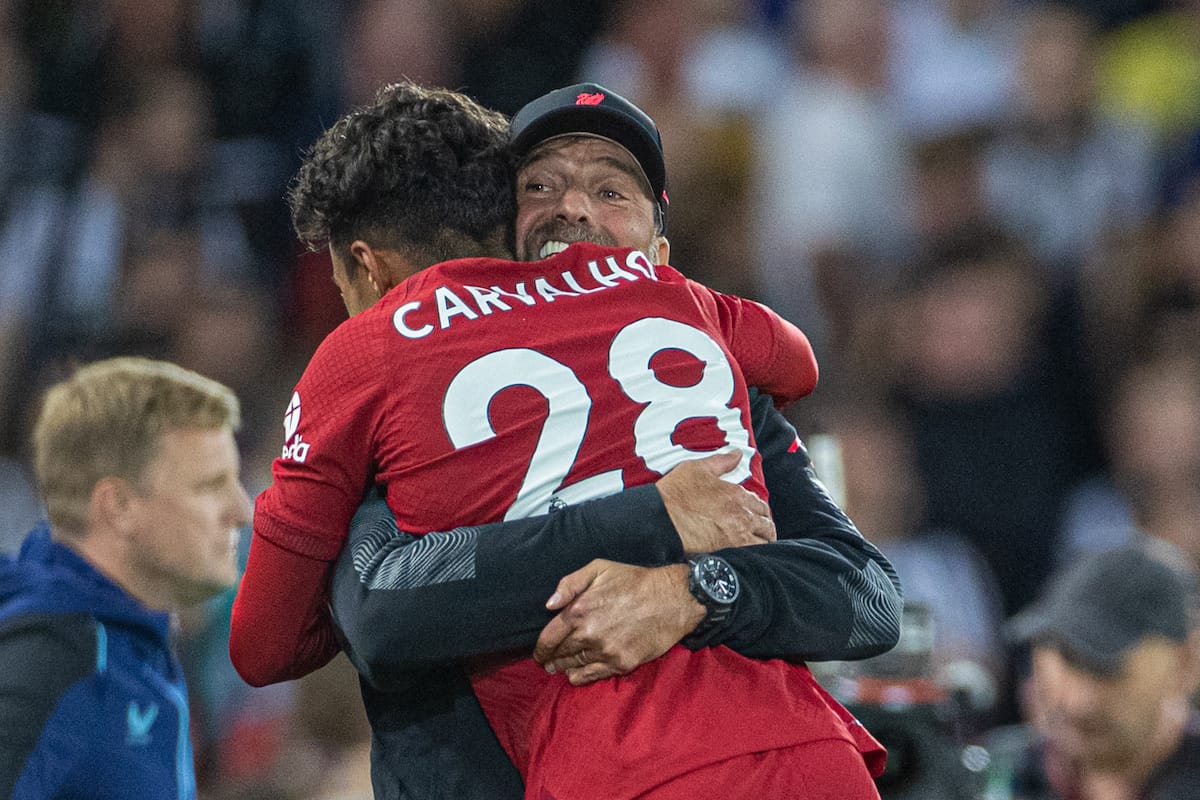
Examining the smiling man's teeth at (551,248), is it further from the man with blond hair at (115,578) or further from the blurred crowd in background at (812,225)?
the blurred crowd in background at (812,225)

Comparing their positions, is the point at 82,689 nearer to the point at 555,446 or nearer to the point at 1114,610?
the point at 555,446

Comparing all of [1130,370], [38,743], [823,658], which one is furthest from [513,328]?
[1130,370]

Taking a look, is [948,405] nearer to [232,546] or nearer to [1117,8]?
[1117,8]

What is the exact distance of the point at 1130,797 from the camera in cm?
414

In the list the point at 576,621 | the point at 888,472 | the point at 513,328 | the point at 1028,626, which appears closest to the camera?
Answer: the point at 576,621

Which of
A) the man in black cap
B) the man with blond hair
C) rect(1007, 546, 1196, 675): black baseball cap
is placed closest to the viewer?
the man with blond hair

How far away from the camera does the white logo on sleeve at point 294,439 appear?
2658 mm

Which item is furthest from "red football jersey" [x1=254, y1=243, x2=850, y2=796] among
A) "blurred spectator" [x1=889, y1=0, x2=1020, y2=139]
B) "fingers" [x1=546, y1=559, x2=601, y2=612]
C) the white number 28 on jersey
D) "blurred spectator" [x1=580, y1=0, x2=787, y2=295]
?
"blurred spectator" [x1=889, y1=0, x2=1020, y2=139]

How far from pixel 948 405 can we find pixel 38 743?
13.4ft

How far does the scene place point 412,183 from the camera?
9.91 ft

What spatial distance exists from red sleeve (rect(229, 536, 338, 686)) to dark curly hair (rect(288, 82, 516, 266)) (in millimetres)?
664

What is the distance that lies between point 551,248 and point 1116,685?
2123mm

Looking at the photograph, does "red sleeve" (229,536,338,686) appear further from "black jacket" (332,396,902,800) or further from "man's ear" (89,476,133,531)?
"man's ear" (89,476,133,531)

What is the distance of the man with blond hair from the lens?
3.13 meters
